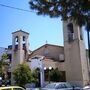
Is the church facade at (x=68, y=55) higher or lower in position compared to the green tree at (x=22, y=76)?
higher

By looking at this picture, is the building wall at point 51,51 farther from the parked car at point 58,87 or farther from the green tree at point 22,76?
the parked car at point 58,87

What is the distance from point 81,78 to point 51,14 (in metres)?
26.5

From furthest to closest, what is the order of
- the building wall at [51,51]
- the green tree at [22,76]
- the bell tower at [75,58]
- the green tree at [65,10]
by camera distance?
the building wall at [51,51]
the bell tower at [75,58]
the green tree at [22,76]
the green tree at [65,10]

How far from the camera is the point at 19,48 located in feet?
144

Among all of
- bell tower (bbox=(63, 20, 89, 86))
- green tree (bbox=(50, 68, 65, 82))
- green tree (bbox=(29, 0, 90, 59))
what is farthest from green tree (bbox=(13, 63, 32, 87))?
green tree (bbox=(29, 0, 90, 59))

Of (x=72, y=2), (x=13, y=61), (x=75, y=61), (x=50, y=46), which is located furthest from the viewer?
(x=50, y=46)

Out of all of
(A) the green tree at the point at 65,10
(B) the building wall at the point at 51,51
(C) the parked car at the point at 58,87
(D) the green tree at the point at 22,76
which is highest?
(B) the building wall at the point at 51,51

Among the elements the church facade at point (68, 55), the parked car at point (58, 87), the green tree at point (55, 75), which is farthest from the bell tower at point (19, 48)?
the parked car at point (58, 87)

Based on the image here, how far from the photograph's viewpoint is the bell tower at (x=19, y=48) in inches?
1730

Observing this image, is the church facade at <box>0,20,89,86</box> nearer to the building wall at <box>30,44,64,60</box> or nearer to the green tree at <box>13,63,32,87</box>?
the building wall at <box>30,44,64,60</box>

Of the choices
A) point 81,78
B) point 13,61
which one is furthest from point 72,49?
point 13,61

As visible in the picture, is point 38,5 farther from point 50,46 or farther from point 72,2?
point 50,46

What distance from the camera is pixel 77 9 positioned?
406 inches

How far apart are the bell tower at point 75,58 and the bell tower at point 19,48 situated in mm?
8669
